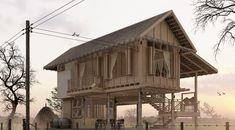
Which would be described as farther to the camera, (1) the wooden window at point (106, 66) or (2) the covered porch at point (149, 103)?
(1) the wooden window at point (106, 66)

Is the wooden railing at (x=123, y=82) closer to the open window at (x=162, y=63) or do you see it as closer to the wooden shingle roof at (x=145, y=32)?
the open window at (x=162, y=63)

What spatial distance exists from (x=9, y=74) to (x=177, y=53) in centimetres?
3039

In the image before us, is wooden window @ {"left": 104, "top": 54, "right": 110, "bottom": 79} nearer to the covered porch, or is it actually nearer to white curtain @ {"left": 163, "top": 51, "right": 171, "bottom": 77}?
the covered porch

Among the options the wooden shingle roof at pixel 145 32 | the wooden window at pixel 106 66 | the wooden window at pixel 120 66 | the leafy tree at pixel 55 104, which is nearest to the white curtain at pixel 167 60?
the wooden shingle roof at pixel 145 32

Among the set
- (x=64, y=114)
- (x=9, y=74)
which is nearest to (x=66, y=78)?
(x=64, y=114)

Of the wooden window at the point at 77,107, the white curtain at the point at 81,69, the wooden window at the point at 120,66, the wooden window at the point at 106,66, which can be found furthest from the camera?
the wooden window at the point at 77,107

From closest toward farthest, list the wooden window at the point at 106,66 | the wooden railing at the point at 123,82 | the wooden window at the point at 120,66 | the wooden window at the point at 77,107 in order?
the wooden railing at the point at 123,82, the wooden window at the point at 120,66, the wooden window at the point at 106,66, the wooden window at the point at 77,107

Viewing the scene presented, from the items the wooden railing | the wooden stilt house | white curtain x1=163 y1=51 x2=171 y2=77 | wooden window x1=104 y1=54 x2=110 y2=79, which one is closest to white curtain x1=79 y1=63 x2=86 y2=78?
the wooden stilt house

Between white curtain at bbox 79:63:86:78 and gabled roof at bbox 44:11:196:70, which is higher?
gabled roof at bbox 44:11:196:70

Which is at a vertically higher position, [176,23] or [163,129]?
[176,23]

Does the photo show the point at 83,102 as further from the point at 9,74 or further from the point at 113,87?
the point at 9,74

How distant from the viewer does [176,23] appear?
33.2 m

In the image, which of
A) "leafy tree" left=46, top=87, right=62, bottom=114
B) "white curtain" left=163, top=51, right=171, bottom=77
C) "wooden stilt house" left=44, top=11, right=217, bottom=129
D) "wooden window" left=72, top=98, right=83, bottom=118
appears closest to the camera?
"wooden stilt house" left=44, top=11, right=217, bottom=129

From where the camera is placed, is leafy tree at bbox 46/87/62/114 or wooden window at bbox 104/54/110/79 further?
A: leafy tree at bbox 46/87/62/114
